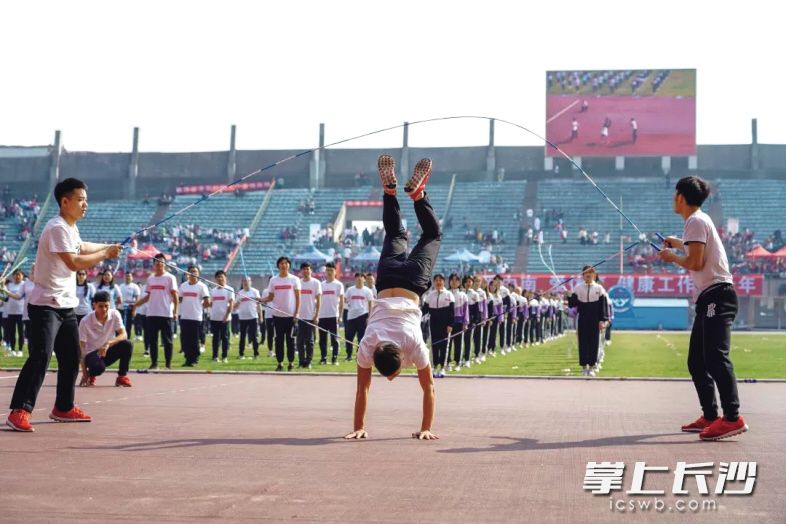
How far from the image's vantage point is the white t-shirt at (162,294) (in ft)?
67.4

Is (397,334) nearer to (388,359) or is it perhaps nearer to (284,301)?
(388,359)

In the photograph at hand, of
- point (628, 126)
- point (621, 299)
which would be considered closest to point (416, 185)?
point (621, 299)

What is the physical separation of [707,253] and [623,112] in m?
63.5

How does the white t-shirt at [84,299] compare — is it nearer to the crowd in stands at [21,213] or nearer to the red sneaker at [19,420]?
the red sneaker at [19,420]

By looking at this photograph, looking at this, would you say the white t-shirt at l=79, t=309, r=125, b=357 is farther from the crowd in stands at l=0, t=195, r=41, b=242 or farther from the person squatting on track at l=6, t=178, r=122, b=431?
the crowd in stands at l=0, t=195, r=41, b=242

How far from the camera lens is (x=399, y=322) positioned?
9.22m

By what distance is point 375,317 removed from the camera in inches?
367

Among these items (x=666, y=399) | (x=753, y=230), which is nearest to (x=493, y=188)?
(x=753, y=230)

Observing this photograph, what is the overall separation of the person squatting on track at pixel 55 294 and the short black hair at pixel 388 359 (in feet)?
7.76

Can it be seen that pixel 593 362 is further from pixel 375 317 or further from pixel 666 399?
pixel 375 317

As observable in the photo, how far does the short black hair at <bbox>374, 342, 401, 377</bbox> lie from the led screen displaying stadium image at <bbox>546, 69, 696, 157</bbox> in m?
62.7

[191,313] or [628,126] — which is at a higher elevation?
[628,126]

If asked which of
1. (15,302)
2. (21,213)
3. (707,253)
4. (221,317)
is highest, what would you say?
(21,213)

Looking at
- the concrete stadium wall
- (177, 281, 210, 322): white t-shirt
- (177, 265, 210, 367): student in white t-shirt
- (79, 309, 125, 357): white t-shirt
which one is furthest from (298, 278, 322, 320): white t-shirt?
the concrete stadium wall
